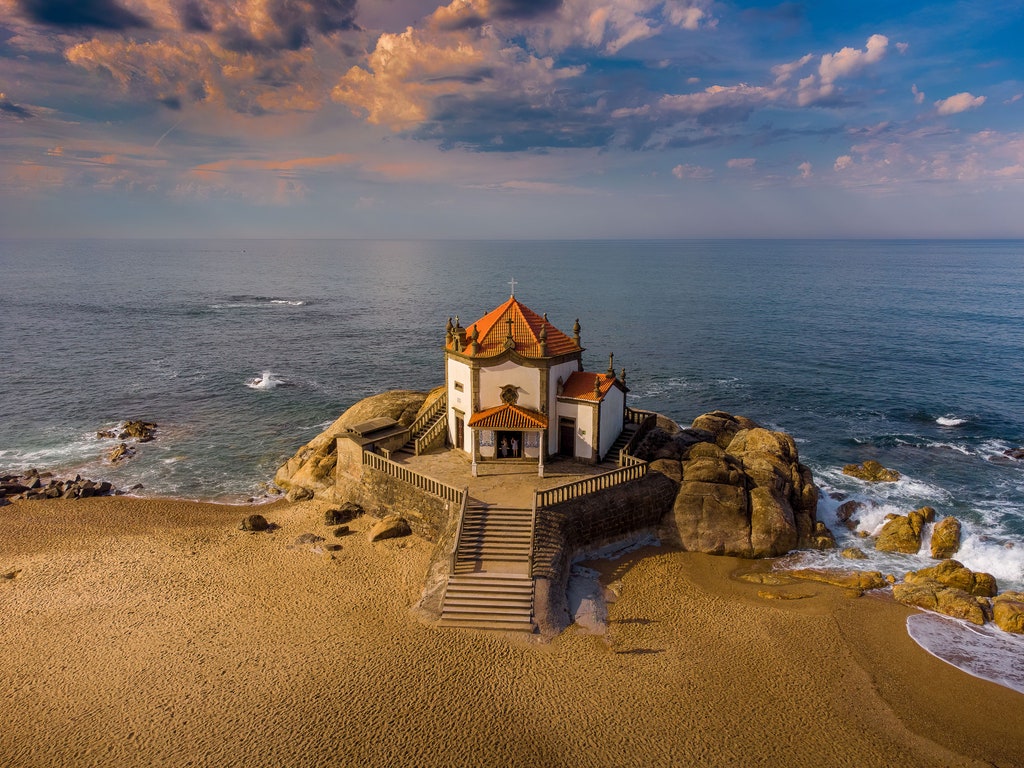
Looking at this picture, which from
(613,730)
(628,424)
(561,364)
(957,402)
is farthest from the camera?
(957,402)

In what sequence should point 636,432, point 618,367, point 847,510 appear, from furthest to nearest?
point 618,367 < point 636,432 < point 847,510

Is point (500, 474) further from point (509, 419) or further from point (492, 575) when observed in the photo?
point (492, 575)

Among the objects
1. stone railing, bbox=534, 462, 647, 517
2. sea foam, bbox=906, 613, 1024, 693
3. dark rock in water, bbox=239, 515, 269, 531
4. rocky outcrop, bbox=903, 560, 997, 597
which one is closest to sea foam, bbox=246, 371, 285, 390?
dark rock in water, bbox=239, 515, 269, 531

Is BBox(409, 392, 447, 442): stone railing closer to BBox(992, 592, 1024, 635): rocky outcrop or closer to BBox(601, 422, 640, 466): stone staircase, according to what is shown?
BBox(601, 422, 640, 466): stone staircase

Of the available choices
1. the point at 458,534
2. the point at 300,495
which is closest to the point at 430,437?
the point at 300,495

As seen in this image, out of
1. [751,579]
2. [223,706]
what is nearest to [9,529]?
[223,706]

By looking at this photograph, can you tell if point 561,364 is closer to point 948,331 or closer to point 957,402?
point 957,402

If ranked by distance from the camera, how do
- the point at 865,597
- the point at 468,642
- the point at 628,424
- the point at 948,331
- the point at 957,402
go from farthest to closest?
the point at 948,331 → the point at 957,402 → the point at 628,424 → the point at 865,597 → the point at 468,642
